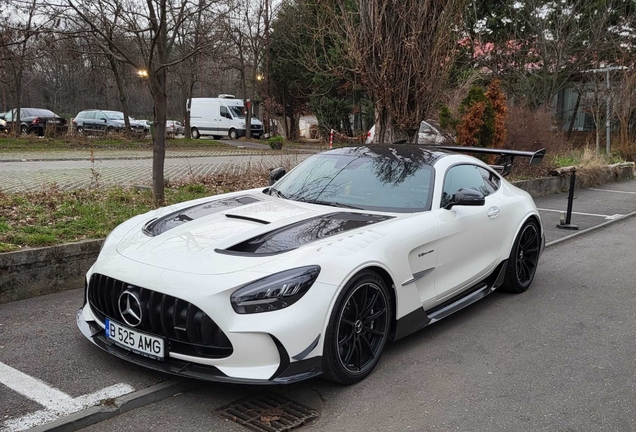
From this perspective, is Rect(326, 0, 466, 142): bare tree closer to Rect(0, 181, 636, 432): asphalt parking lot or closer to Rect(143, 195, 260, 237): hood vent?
Rect(0, 181, 636, 432): asphalt parking lot

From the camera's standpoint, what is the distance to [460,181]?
199 inches

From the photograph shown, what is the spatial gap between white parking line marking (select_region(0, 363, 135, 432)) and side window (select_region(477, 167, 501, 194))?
3703 millimetres

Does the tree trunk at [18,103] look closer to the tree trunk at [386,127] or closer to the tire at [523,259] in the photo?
the tree trunk at [386,127]

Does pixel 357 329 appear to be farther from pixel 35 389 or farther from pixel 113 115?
pixel 113 115

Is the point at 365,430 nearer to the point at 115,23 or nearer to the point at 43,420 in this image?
the point at 43,420

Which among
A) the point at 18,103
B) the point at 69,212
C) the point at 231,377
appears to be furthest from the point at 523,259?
the point at 18,103

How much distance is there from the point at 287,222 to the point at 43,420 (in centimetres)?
191

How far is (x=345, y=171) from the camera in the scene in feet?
16.3

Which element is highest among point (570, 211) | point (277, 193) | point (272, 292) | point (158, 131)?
point (158, 131)

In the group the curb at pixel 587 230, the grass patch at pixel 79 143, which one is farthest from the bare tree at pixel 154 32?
the grass patch at pixel 79 143

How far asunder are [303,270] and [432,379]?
1.21m

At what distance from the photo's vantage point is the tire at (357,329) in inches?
134

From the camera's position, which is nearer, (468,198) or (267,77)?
(468,198)

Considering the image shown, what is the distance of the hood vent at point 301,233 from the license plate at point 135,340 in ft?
2.15
